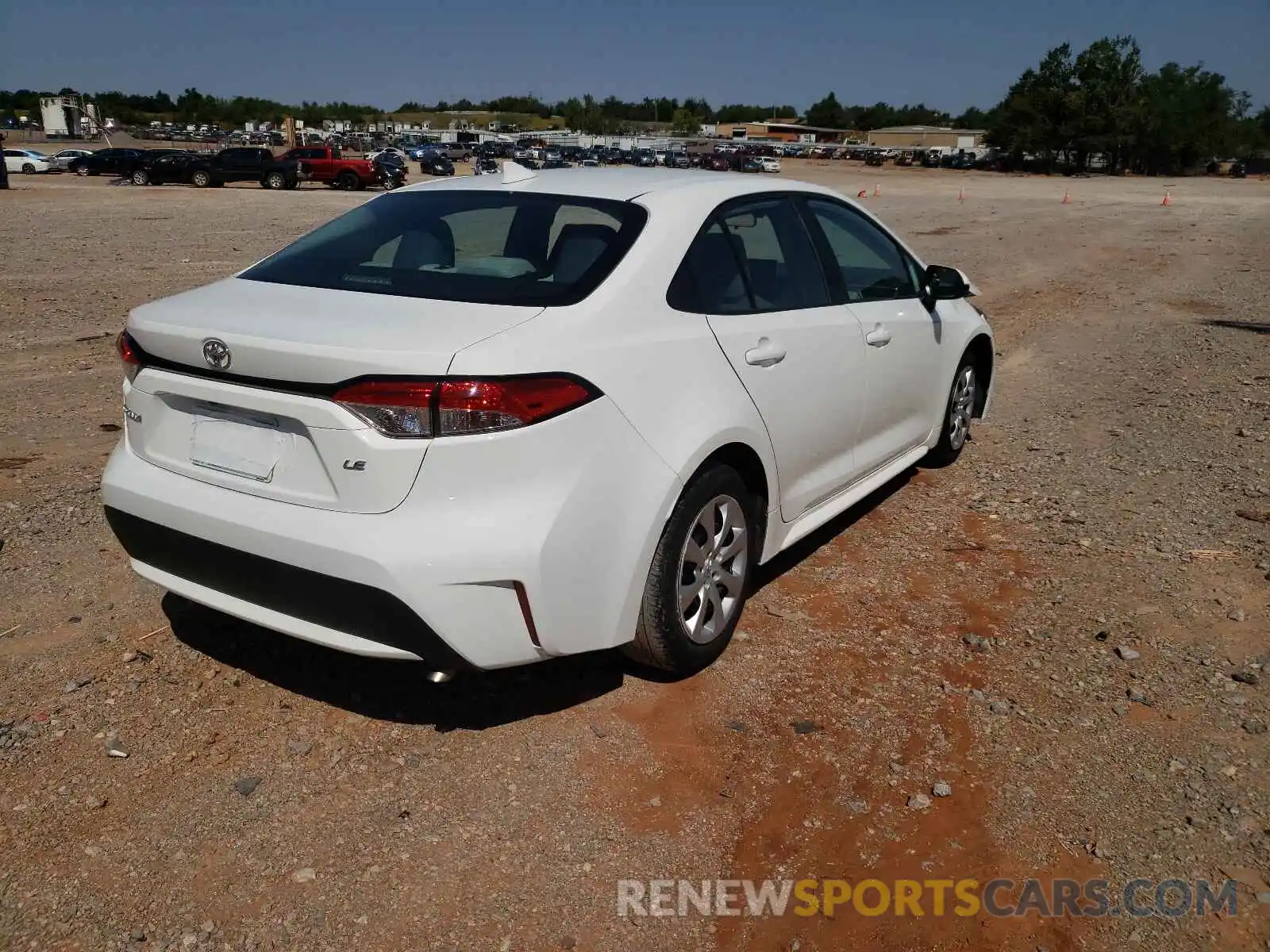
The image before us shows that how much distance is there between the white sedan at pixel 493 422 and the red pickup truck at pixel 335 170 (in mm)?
38202

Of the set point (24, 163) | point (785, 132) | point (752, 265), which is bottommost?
point (24, 163)

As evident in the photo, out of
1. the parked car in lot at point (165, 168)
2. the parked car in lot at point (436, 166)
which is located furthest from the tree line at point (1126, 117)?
the parked car in lot at point (165, 168)

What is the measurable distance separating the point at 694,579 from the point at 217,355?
1.67 metres

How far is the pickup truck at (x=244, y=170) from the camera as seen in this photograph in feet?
127

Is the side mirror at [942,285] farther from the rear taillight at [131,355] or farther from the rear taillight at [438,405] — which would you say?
the rear taillight at [131,355]

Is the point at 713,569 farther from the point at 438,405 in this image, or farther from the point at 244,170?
the point at 244,170

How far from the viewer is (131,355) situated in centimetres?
324

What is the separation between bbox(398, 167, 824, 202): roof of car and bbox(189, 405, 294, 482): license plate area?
4.84 ft

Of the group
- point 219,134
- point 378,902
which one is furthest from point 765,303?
point 219,134

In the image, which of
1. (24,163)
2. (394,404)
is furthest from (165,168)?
(394,404)

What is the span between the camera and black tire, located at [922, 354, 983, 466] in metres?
5.76

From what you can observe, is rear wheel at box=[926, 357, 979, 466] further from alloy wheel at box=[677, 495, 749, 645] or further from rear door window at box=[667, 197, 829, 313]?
alloy wheel at box=[677, 495, 749, 645]

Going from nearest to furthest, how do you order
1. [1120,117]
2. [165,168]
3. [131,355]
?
[131,355], [165,168], [1120,117]

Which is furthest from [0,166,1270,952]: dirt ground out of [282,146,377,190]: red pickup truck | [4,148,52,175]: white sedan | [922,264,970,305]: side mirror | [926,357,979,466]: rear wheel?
[4,148,52,175]: white sedan
